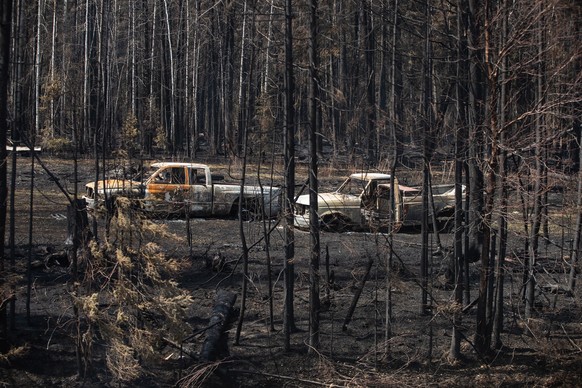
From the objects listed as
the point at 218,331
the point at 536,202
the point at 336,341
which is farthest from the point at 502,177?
the point at 218,331

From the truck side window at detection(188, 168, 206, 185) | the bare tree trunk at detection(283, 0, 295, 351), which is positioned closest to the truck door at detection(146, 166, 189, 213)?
the truck side window at detection(188, 168, 206, 185)

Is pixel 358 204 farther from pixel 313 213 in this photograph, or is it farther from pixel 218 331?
pixel 218 331

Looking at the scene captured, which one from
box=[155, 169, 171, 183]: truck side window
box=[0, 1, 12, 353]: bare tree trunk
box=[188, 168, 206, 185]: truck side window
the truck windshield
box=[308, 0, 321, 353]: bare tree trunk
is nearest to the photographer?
box=[0, 1, 12, 353]: bare tree trunk

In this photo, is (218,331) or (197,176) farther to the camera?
(197,176)

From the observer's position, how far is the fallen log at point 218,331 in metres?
9.74

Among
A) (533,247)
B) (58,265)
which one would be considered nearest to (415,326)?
(533,247)

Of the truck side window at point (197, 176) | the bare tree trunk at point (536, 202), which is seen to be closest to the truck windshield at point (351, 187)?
the truck side window at point (197, 176)

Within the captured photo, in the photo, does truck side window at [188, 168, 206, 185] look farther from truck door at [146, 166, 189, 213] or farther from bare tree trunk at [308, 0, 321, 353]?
bare tree trunk at [308, 0, 321, 353]

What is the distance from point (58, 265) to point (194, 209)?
725 cm

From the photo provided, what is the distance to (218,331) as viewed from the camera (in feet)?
33.5

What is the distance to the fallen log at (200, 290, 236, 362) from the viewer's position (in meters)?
9.74

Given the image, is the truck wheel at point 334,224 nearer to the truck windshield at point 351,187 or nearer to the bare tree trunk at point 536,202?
the truck windshield at point 351,187

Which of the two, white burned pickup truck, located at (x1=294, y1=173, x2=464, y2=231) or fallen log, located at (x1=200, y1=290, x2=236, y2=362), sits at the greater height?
white burned pickup truck, located at (x1=294, y1=173, x2=464, y2=231)

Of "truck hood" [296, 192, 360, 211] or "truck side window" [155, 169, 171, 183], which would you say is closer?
"truck hood" [296, 192, 360, 211]
